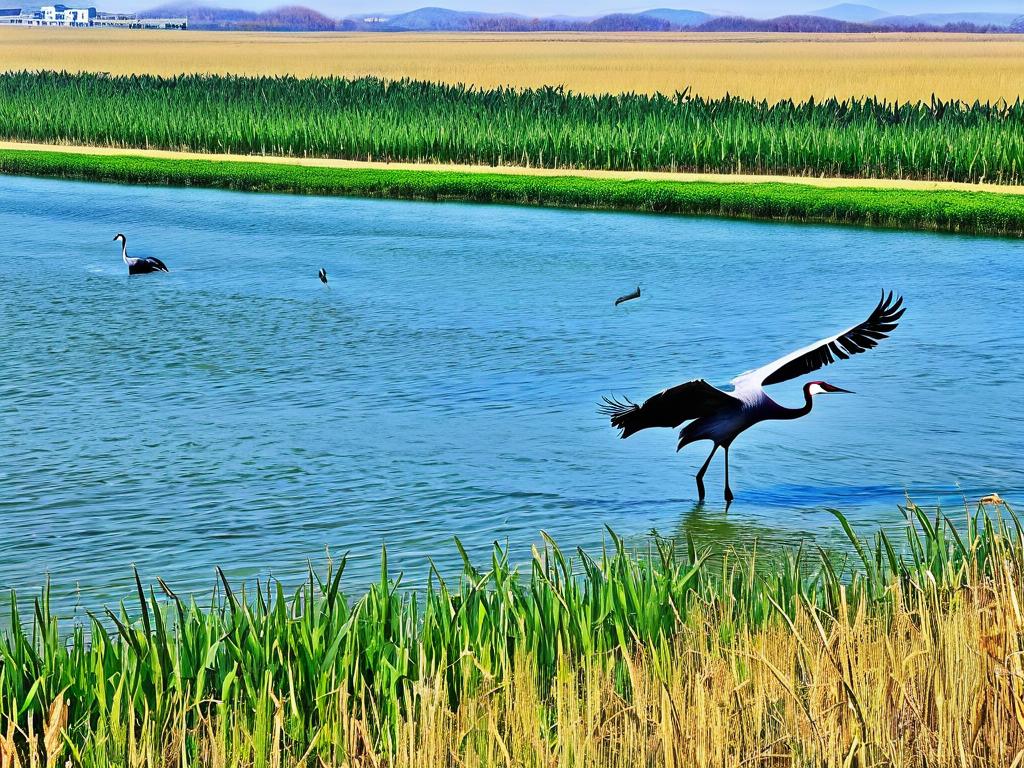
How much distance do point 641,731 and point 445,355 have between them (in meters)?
8.06

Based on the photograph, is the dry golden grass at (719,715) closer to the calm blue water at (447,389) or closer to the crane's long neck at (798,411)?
the calm blue water at (447,389)

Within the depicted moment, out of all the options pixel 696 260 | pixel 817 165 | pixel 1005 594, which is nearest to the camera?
pixel 1005 594

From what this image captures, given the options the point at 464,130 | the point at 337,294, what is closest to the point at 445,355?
the point at 337,294

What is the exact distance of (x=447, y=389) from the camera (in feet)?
35.2

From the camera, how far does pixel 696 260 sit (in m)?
17.2

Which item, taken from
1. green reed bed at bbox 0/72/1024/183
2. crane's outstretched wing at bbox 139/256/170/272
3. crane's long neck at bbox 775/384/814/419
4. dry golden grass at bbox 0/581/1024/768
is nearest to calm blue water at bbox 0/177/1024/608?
crane's outstretched wing at bbox 139/256/170/272

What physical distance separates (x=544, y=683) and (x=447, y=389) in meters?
6.20

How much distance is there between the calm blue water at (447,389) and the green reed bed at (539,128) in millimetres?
4578

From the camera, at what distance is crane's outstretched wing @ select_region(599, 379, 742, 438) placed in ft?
23.0

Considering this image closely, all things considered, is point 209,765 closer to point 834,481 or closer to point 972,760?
point 972,760

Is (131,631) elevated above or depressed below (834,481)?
above

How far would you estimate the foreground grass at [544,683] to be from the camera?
158 inches

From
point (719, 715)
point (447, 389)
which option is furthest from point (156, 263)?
point (719, 715)

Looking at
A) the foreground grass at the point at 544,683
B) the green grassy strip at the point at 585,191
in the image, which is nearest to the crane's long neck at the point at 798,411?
the foreground grass at the point at 544,683
